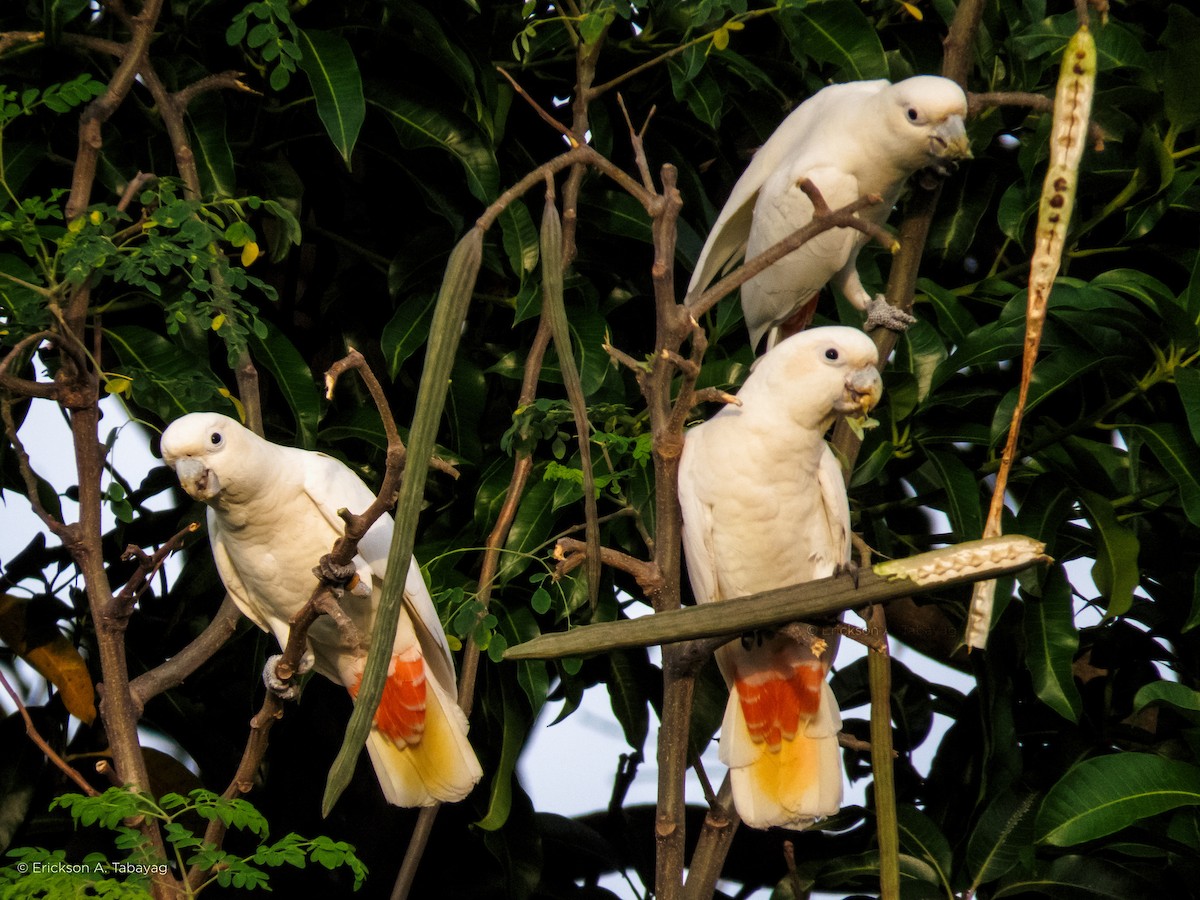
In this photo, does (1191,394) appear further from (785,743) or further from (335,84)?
(335,84)

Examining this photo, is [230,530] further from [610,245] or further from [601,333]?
[610,245]

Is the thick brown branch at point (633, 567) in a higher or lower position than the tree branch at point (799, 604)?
lower

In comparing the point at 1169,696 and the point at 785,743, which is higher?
the point at 785,743

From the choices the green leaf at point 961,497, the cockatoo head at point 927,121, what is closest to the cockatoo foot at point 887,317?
the cockatoo head at point 927,121

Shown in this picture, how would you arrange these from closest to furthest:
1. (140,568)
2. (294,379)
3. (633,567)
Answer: (633,567) → (140,568) → (294,379)

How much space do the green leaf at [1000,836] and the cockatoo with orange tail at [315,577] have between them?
2.89ft

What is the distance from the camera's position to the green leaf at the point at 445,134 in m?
2.40

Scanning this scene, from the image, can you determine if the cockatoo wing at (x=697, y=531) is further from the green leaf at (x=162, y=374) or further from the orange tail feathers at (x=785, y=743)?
the green leaf at (x=162, y=374)

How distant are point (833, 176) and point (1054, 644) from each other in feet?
2.80

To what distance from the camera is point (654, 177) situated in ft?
8.96

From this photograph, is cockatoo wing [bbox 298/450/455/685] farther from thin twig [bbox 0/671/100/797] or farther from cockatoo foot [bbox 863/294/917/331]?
cockatoo foot [bbox 863/294/917/331]

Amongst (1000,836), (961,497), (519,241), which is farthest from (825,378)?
(1000,836)

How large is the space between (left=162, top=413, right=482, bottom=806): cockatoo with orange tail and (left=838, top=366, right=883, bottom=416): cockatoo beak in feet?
2.42

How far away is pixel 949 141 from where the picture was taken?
2.09 meters
